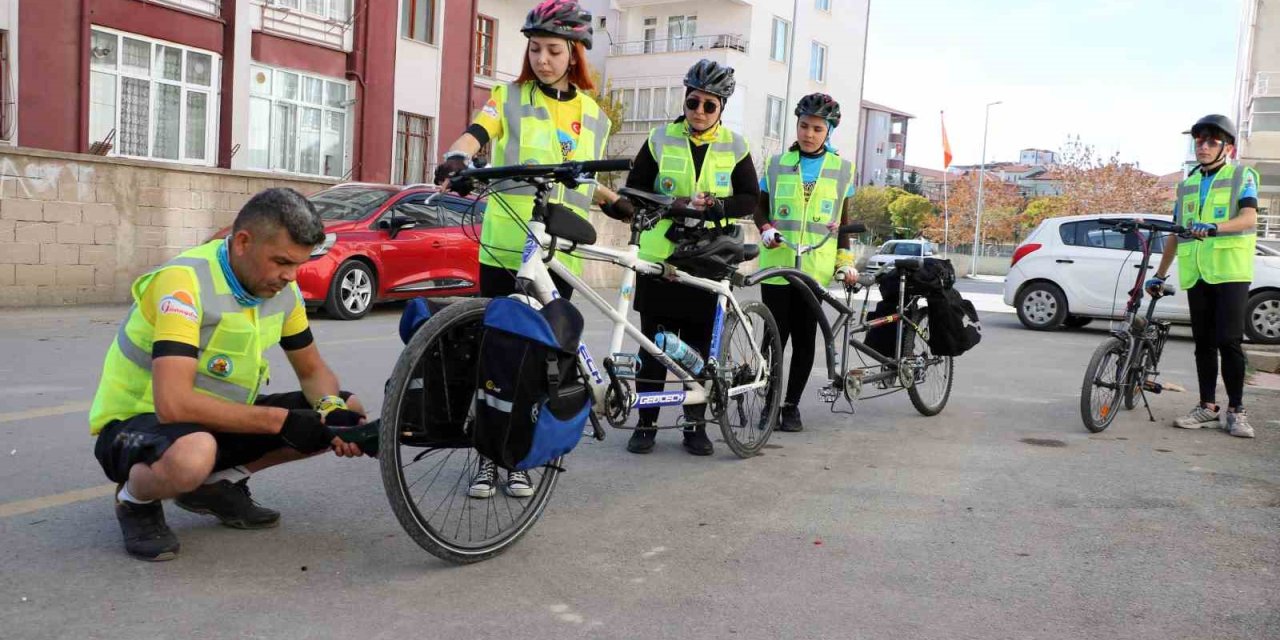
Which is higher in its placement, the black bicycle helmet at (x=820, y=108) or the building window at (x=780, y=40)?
the building window at (x=780, y=40)

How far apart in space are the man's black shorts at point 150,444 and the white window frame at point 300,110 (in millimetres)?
20291

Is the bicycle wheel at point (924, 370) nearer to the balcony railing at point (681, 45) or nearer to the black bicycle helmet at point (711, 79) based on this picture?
the black bicycle helmet at point (711, 79)

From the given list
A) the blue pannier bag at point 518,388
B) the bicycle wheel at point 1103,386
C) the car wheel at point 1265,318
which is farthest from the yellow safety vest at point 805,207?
the car wheel at point 1265,318

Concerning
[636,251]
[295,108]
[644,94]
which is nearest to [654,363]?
[636,251]

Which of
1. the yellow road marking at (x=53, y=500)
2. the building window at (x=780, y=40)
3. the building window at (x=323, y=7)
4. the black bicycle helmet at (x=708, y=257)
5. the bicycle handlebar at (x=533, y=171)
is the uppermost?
the building window at (x=780, y=40)

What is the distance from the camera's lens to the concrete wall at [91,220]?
41.7ft

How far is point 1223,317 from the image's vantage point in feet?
23.9

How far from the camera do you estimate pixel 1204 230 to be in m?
7.14

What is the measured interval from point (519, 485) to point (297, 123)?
2140 centimetres

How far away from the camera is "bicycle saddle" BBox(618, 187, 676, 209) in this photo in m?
4.88

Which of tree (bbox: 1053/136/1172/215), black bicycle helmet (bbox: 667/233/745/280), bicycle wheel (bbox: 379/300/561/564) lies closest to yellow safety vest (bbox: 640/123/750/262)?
black bicycle helmet (bbox: 667/233/745/280)

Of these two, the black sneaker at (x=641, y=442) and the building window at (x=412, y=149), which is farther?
the building window at (x=412, y=149)

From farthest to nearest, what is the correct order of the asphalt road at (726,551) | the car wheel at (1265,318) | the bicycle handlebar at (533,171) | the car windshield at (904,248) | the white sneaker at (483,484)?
the car windshield at (904,248) → the car wheel at (1265,318) → the white sneaker at (483,484) → the bicycle handlebar at (533,171) → the asphalt road at (726,551)

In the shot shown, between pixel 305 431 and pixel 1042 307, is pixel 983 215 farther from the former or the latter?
pixel 305 431
